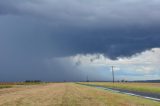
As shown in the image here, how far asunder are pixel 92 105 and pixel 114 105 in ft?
7.48

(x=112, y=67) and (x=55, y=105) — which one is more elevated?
(x=112, y=67)

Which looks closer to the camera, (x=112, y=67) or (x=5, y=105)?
(x=5, y=105)

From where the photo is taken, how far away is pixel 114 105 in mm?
32188

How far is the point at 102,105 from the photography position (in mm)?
31859

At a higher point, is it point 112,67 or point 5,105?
point 112,67

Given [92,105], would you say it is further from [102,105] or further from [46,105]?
[46,105]

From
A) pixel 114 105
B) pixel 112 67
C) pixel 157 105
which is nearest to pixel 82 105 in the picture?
pixel 114 105

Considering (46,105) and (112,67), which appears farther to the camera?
(112,67)

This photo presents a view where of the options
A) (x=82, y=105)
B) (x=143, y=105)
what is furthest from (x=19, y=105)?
(x=143, y=105)

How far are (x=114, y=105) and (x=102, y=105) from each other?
128 centimetres

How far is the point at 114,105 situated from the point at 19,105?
9.72 metres

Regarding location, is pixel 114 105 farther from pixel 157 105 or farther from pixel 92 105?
pixel 157 105

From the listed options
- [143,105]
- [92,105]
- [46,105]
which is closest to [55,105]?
[46,105]

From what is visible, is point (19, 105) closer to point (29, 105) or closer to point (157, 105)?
point (29, 105)
